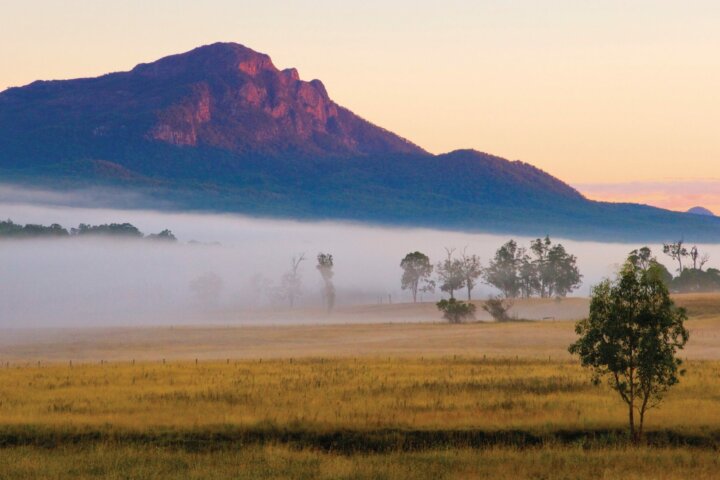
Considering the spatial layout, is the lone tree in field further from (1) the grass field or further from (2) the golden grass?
(2) the golden grass

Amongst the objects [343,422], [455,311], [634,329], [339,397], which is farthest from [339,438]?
[455,311]

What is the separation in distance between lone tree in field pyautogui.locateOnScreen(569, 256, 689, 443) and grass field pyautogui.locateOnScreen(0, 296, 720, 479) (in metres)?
2.74

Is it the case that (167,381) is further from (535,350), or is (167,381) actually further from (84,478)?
(535,350)

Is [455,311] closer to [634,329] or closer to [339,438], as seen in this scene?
[634,329]

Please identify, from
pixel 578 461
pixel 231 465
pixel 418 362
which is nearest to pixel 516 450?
pixel 578 461

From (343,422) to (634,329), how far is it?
12.1 m

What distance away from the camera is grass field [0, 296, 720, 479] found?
125 ft

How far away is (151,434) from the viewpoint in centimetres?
4284

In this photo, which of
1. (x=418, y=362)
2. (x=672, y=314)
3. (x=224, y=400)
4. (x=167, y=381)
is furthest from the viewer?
(x=418, y=362)

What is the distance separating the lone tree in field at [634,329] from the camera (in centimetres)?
4231

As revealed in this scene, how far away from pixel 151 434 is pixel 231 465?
5.67m

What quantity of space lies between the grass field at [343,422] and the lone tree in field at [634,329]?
8.99ft

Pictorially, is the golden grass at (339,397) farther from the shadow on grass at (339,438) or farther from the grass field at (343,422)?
the shadow on grass at (339,438)

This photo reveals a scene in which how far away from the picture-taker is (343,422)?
44500mm
